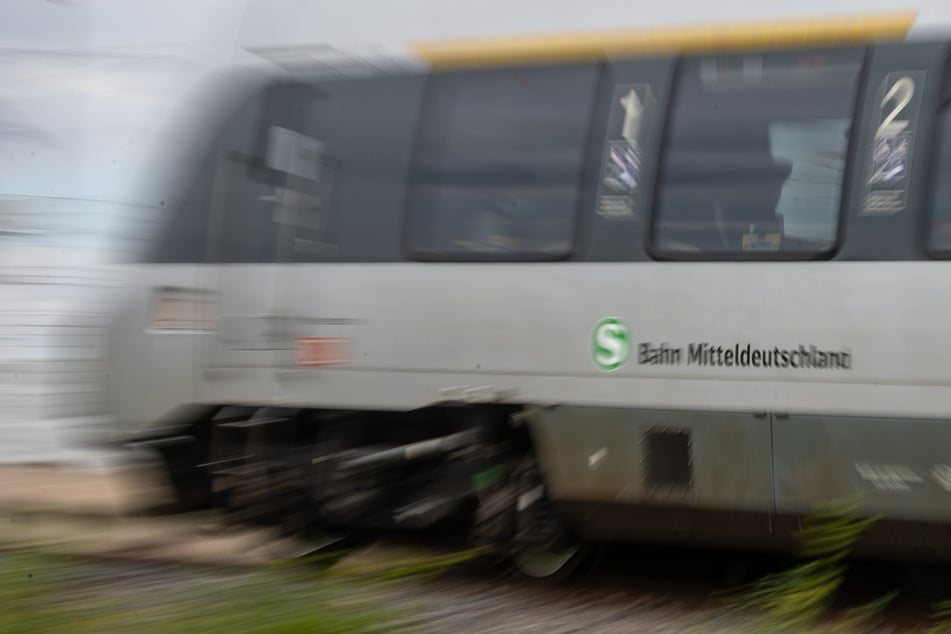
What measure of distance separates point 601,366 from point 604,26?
5.43 feet

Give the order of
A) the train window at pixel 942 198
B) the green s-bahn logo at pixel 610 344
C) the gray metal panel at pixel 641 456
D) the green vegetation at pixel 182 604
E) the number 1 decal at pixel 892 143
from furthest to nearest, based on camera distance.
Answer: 1. the green s-bahn logo at pixel 610 344
2. the gray metal panel at pixel 641 456
3. the number 1 decal at pixel 892 143
4. the train window at pixel 942 198
5. the green vegetation at pixel 182 604

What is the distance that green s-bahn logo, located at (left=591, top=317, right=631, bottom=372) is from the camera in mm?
4570

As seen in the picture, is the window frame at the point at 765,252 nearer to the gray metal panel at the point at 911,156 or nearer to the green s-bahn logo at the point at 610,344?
the gray metal panel at the point at 911,156

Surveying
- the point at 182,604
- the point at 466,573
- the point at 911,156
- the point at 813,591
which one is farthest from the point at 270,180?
the point at 813,591

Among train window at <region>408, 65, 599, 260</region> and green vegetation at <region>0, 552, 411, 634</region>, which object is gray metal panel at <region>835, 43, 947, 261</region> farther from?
green vegetation at <region>0, 552, 411, 634</region>

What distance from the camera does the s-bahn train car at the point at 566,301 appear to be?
434 centimetres

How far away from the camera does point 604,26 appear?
480 cm

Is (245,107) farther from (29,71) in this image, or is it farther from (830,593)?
(830,593)

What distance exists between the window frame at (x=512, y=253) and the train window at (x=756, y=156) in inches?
14.3

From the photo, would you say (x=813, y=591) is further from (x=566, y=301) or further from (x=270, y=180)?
(x=270, y=180)

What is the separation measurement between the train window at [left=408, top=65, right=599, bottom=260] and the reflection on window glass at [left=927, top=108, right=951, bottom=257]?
1581 mm

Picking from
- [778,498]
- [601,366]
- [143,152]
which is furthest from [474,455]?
[143,152]

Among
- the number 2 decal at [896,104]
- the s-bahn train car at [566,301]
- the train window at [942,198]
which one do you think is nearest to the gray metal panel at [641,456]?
the s-bahn train car at [566,301]

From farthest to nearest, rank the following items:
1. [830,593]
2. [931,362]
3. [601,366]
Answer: [601,366] → [931,362] → [830,593]
